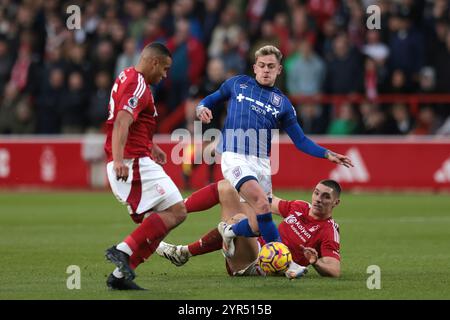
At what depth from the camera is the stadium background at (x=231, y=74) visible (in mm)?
21031

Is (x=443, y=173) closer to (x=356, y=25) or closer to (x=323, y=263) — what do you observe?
(x=356, y=25)

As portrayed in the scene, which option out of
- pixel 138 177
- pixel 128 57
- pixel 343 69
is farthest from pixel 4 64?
pixel 138 177

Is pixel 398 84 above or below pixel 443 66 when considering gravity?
below

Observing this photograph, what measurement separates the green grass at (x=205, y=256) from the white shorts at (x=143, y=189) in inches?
28.1

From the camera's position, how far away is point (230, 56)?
21969mm

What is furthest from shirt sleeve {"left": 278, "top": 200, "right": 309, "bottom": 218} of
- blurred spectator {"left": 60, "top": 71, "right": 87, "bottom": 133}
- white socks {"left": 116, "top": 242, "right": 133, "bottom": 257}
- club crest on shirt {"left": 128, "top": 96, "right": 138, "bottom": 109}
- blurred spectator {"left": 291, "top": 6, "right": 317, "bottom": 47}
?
blurred spectator {"left": 60, "top": 71, "right": 87, "bottom": 133}

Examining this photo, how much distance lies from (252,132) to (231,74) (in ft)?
34.1

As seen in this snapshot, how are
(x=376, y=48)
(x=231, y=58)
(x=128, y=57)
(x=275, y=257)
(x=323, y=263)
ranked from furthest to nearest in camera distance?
(x=128, y=57), (x=231, y=58), (x=376, y=48), (x=323, y=263), (x=275, y=257)

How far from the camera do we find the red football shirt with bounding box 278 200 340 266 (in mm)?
9992

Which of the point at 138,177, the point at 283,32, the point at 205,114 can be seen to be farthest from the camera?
the point at 283,32

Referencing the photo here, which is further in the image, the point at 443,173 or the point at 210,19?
the point at 210,19

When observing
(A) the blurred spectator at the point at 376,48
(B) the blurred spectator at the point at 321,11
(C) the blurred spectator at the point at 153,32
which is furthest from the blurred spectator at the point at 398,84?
(C) the blurred spectator at the point at 153,32

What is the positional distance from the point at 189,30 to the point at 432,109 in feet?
17.5

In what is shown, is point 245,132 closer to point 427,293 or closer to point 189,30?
point 427,293
